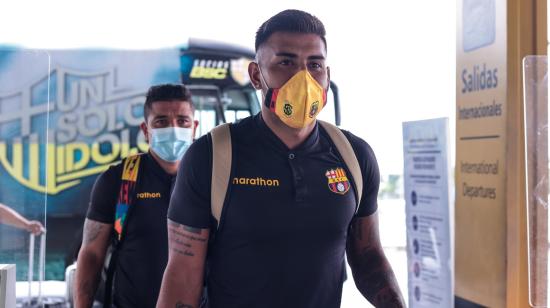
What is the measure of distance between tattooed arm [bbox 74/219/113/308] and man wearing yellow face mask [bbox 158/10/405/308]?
1.02 m

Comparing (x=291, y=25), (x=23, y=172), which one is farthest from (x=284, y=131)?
(x=23, y=172)

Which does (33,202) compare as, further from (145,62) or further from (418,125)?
(145,62)

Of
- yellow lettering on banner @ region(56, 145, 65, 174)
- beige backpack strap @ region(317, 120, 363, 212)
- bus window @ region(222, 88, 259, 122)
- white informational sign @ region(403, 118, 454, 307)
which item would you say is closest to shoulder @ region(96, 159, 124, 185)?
beige backpack strap @ region(317, 120, 363, 212)

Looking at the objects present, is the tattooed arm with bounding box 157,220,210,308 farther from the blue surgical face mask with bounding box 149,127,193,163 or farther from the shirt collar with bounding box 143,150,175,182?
the blue surgical face mask with bounding box 149,127,193,163

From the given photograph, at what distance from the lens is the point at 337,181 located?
212cm

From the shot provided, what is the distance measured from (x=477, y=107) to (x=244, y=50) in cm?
640

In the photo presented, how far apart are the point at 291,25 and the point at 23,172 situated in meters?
2.40

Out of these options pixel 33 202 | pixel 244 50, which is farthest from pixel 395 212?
pixel 33 202

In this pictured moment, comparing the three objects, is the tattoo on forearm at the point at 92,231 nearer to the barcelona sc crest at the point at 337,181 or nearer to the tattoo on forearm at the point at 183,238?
the tattoo on forearm at the point at 183,238

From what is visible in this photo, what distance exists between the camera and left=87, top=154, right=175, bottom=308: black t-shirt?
9.65 ft

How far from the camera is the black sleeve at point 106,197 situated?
9.98 feet

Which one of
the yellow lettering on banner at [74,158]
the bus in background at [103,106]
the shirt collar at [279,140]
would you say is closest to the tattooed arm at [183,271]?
the shirt collar at [279,140]

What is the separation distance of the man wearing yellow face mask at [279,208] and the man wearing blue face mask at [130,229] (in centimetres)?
83

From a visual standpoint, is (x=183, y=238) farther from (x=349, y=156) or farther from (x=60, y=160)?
(x=60, y=160)
